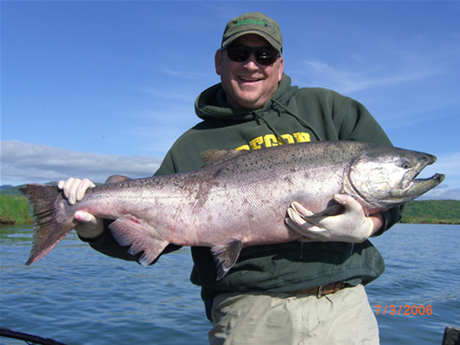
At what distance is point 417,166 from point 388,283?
481 inches

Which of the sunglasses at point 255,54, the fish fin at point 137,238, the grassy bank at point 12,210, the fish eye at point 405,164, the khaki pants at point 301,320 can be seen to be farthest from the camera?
the grassy bank at point 12,210

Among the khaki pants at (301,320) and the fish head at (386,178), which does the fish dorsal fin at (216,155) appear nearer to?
the fish head at (386,178)

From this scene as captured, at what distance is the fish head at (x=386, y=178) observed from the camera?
132 inches

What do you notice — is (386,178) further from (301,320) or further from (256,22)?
(256,22)

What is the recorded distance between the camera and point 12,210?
2981cm

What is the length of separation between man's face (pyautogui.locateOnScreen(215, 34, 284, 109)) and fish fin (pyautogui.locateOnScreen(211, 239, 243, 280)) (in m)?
1.48

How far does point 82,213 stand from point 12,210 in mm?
30040

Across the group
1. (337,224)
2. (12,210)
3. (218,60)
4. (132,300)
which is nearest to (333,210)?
(337,224)

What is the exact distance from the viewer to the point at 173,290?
12.1m

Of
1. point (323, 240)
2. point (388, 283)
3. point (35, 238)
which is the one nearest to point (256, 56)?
point (323, 240)

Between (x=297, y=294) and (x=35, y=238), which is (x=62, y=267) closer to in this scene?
(x=35, y=238)

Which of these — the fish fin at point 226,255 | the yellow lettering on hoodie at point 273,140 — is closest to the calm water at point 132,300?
the fish fin at point 226,255

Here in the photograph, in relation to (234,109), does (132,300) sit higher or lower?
lower

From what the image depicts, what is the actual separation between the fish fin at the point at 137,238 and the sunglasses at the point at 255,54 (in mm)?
1882
